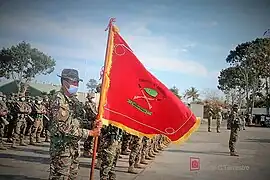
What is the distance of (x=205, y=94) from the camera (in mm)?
5191

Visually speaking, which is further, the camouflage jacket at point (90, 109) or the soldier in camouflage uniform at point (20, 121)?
the soldier in camouflage uniform at point (20, 121)

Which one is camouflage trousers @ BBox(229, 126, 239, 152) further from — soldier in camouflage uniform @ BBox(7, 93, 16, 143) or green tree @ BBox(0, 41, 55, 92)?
soldier in camouflage uniform @ BBox(7, 93, 16, 143)

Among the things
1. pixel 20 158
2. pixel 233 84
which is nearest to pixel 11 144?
pixel 20 158

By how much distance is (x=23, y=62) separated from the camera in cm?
412

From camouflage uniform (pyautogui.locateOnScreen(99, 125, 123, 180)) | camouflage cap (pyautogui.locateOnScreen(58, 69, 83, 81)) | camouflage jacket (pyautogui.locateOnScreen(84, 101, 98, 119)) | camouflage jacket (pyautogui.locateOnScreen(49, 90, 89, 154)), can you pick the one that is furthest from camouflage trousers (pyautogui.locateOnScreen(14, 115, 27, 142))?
camouflage cap (pyautogui.locateOnScreen(58, 69, 83, 81))

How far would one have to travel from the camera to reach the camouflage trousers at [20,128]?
22.5 ft

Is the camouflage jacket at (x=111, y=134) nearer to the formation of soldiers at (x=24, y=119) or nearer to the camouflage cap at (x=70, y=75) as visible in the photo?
the camouflage cap at (x=70, y=75)

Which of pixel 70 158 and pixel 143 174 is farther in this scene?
pixel 143 174

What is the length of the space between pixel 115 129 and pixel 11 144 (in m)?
3.92

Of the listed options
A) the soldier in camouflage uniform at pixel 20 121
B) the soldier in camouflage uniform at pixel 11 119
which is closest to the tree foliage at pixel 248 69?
the soldier in camouflage uniform at pixel 20 121

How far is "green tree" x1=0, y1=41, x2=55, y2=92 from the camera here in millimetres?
4148

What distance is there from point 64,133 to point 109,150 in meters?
0.89

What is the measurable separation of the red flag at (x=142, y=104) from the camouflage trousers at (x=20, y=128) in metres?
4.17

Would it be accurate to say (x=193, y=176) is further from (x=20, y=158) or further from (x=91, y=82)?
(x=20, y=158)
